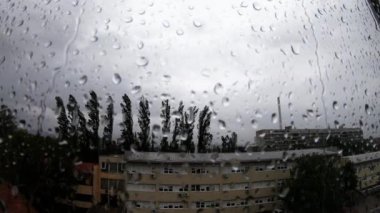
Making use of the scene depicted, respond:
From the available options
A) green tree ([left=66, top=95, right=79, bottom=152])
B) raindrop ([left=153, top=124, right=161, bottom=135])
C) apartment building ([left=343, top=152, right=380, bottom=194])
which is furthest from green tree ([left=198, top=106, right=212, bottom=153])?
apartment building ([left=343, top=152, right=380, bottom=194])

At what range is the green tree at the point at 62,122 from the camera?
4.73 ft

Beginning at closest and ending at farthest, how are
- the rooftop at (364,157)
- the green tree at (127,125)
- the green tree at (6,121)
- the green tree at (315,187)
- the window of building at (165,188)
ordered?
the window of building at (165,188) → the green tree at (127,125) → the green tree at (315,187) → the green tree at (6,121) → the rooftop at (364,157)

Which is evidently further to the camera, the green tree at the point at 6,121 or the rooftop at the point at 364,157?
the rooftop at the point at 364,157

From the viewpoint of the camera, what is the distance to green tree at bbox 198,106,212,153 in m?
1.41

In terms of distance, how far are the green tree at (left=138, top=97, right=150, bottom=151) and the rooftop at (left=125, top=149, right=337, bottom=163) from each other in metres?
0.04

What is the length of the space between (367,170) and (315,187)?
20.0 inches

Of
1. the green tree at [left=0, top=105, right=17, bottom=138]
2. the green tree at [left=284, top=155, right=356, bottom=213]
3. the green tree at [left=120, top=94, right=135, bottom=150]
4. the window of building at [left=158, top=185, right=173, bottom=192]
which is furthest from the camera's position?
the green tree at [left=0, top=105, right=17, bottom=138]

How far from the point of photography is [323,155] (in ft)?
5.32

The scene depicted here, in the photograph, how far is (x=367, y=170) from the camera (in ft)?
6.29

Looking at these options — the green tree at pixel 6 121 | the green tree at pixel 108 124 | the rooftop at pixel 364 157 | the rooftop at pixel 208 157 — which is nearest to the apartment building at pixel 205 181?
the rooftop at pixel 208 157

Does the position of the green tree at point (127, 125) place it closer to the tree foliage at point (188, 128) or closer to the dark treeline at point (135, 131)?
the dark treeline at point (135, 131)

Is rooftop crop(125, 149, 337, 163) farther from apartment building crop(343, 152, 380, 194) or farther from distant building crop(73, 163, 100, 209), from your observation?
apartment building crop(343, 152, 380, 194)

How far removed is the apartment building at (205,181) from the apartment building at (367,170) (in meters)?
0.45

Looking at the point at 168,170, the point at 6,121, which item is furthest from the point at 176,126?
the point at 6,121
